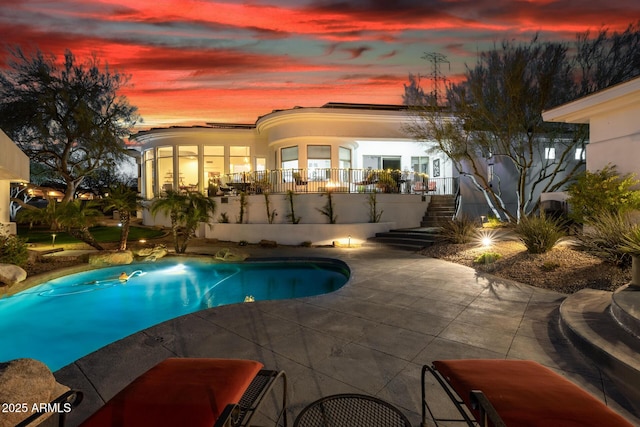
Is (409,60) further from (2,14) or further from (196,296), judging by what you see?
(2,14)

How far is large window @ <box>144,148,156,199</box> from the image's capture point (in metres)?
22.2

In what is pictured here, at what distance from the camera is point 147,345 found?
3893 millimetres

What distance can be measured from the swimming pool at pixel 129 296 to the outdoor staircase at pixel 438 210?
678cm

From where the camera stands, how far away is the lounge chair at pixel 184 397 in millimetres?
1499

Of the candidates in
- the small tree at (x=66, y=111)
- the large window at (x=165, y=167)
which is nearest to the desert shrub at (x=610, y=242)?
the large window at (x=165, y=167)

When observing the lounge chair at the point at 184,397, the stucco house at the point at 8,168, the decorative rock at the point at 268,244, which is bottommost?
the decorative rock at the point at 268,244

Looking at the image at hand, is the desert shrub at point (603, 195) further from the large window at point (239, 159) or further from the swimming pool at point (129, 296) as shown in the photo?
the large window at point (239, 159)

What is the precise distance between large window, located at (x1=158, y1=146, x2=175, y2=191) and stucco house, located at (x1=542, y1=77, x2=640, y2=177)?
855 inches

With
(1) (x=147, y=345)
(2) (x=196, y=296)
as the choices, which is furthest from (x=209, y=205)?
(1) (x=147, y=345)

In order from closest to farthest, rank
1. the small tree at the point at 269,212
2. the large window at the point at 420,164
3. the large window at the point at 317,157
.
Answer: the small tree at the point at 269,212
the large window at the point at 317,157
the large window at the point at 420,164

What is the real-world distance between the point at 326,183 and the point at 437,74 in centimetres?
801

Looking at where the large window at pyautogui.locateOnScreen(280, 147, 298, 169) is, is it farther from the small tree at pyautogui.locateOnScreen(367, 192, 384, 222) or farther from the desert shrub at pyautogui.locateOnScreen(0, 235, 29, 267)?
the desert shrub at pyautogui.locateOnScreen(0, 235, 29, 267)

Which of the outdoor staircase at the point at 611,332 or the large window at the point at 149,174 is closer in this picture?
the outdoor staircase at the point at 611,332

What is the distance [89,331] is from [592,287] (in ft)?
31.9
